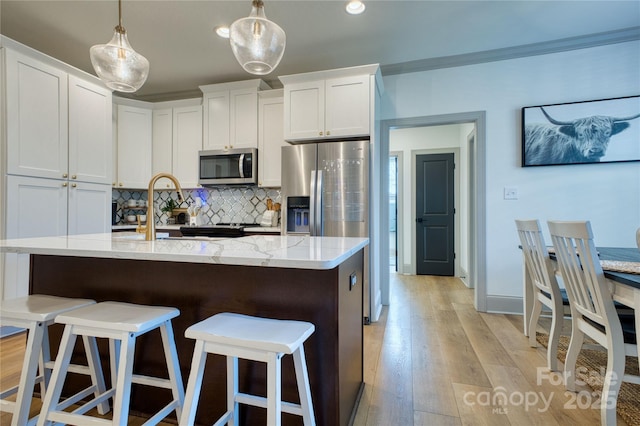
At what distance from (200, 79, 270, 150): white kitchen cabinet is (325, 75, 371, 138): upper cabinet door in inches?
39.3

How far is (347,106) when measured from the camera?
3045 mm

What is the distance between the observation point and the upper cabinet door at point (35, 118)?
2529mm

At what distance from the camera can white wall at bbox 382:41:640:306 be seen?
2.92 meters

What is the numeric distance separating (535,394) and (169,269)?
2.11 metres

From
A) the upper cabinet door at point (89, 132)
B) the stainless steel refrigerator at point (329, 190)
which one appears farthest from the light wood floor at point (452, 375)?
the upper cabinet door at point (89, 132)

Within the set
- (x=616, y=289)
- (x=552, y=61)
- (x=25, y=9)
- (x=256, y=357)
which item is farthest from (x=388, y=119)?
(x=25, y=9)

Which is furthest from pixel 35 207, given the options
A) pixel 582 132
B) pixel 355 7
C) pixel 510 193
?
pixel 582 132

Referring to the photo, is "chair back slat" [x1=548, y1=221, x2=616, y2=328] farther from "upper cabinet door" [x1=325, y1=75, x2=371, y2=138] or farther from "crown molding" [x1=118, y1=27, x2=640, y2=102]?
"crown molding" [x1=118, y1=27, x2=640, y2=102]

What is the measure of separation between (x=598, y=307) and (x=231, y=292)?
5.87 ft

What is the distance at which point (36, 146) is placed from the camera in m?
2.71

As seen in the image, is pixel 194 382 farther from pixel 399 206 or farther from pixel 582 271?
pixel 399 206

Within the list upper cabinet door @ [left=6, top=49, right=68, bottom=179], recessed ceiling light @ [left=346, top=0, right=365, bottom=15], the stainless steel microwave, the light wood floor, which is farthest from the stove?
recessed ceiling light @ [left=346, top=0, right=365, bottom=15]

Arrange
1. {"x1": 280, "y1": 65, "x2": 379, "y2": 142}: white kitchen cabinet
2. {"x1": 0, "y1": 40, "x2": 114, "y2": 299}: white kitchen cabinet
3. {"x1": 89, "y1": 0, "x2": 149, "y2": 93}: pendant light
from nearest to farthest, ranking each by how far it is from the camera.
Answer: {"x1": 89, "y1": 0, "x2": 149, "y2": 93}: pendant light < {"x1": 0, "y1": 40, "x2": 114, "y2": 299}: white kitchen cabinet < {"x1": 280, "y1": 65, "x2": 379, "y2": 142}: white kitchen cabinet

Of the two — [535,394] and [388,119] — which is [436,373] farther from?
[388,119]
